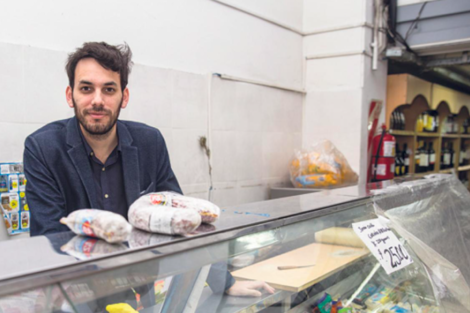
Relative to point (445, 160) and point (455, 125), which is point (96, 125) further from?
point (455, 125)

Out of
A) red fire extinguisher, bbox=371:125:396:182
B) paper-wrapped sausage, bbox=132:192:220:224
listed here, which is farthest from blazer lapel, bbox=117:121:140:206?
red fire extinguisher, bbox=371:125:396:182

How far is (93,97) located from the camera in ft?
4.42

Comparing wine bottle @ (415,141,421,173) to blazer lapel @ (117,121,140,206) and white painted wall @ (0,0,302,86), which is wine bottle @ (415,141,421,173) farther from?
blazer lapel @ (117,121,140,206)

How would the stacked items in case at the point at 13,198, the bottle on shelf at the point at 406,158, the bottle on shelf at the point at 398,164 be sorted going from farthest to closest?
1. the bottle on shelf at the point at 406,158
2. the bottle on shelf at the point at 398,164
3. the stacked items in case at the point at 13,198

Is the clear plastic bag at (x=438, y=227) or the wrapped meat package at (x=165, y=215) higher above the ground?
the wrapped meat package at (x=165, y=215)

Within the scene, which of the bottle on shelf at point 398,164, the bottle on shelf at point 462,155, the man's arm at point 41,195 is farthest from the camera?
the bottle on shelf at point 462,155

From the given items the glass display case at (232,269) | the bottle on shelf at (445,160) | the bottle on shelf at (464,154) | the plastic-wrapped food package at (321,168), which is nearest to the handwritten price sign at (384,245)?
the glass display case at (232,269)

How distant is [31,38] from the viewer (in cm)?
200

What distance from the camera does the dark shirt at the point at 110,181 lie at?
140 centimetres

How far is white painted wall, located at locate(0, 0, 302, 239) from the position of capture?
197cm

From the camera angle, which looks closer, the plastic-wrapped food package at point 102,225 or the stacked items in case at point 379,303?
the plastic-wrapped food package at point 102,225

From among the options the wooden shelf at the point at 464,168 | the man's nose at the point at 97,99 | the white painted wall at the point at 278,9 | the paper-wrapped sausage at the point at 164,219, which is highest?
the white painted wall at the point at 278,9

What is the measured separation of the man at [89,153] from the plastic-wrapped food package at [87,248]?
0.54 meters

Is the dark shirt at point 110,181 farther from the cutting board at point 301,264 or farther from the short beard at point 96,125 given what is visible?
the cutting board at point 301,264
